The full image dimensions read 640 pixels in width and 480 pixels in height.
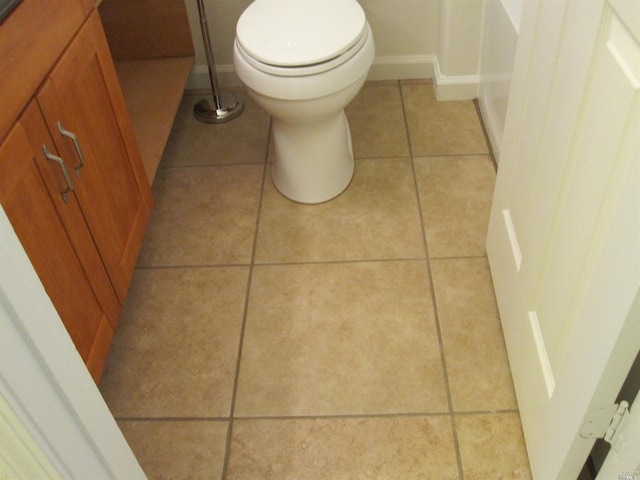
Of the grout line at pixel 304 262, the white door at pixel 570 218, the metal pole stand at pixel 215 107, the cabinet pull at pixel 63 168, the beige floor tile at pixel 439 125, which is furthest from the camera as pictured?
the metal pole stand at pixel 215 107

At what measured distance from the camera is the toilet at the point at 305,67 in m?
1.48

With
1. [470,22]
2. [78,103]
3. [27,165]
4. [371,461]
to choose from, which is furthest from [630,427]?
[470,22]

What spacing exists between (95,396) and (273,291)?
2.74ft

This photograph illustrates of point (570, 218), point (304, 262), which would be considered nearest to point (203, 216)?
point (304, 262)

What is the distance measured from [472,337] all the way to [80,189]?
35.8 inches

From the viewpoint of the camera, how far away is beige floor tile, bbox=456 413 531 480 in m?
1.17

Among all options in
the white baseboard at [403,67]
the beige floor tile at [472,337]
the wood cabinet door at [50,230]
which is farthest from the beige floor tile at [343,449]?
the white baseboard at [403,67]

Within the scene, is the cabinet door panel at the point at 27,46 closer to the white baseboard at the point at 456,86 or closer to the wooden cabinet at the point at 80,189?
the wooden cabinet at the point at 80,189

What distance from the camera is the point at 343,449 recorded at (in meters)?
1.23

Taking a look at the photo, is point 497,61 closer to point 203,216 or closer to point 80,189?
point 203,216

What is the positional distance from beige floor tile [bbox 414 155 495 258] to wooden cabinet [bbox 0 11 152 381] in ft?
2.63

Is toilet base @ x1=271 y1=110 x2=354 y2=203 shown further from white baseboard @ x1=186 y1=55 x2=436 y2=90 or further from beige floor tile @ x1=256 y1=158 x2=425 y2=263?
white baseboard @ x1=186 y1=55 x2=436 y2=90

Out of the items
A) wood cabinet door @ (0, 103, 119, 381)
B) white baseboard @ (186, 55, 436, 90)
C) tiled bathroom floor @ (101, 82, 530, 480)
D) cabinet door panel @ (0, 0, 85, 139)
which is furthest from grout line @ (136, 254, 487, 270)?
white baseboard @ (186, 55, 436, 90)

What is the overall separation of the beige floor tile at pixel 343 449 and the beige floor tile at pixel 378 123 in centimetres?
95
